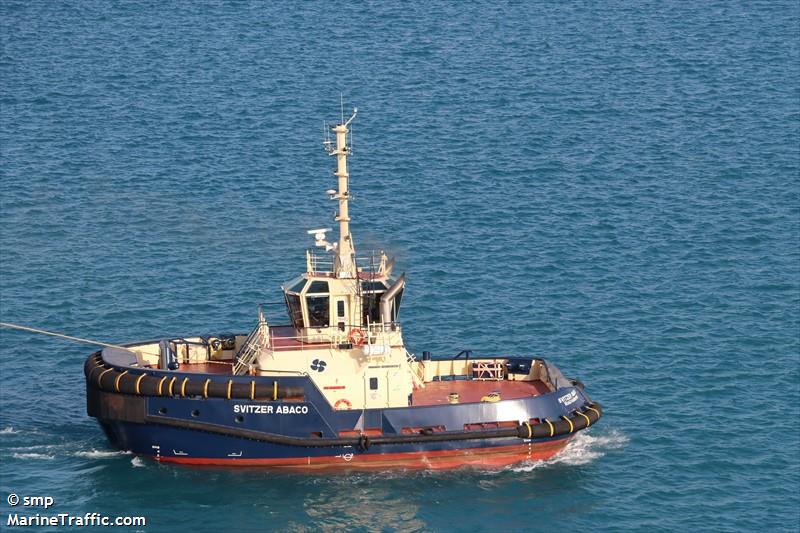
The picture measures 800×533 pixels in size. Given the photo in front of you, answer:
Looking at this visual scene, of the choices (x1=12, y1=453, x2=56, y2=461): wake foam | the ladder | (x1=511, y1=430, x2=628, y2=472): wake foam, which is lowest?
(x1=511, y1=430, x2=628, y2=472): wake foam

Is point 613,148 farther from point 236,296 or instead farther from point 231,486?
point 231,486

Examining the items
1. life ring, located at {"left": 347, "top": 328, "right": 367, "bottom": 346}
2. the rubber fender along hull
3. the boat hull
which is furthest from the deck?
the rubber fender along hull

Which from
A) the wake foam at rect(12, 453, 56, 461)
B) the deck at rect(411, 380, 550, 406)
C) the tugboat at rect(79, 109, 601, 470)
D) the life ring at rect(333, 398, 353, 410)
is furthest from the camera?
the deck at rect(411, 380, 550, 406)

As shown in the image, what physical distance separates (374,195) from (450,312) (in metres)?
12.8

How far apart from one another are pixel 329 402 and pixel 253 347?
2.97 metres

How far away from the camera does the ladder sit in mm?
49375

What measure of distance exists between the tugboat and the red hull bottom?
0.03m

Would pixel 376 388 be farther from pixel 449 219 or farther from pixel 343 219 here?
pixel 449 219

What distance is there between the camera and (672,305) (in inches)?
2437

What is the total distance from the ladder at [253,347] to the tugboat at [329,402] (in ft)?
0.18

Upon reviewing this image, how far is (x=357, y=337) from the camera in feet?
161

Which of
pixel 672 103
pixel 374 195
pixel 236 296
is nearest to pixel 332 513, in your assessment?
pixel 236 296

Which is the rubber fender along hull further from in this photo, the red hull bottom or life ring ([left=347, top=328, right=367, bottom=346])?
life ring ([left=347, top=328, right=367, bottom=346])

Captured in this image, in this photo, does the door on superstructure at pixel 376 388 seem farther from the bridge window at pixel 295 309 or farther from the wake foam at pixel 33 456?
the wake foam at pixel 33 456
